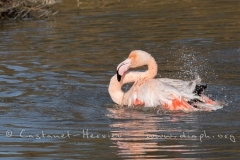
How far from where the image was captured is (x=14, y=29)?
14.9 m

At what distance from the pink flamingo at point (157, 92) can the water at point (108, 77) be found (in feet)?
0.47

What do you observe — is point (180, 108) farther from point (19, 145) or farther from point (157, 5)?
point (157, 5)

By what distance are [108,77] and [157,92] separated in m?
2.14

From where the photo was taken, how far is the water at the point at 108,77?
21.0 feet

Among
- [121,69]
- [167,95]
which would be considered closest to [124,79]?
[121,69]

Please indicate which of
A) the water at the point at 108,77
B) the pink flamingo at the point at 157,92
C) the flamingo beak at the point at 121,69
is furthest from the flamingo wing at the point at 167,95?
the flamingo beak at the point at 121,69

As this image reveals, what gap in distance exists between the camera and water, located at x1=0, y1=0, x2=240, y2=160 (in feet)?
21.0

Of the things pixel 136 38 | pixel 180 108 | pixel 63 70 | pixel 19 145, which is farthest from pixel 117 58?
pixel 19 145

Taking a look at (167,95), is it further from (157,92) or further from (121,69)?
(121,69)

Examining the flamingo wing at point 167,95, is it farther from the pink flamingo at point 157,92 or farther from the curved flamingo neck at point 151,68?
the curved flamingo neck at point 151,68

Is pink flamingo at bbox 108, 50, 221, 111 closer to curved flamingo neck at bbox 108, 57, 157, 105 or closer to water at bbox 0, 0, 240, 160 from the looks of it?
curved flamingo neck at bbox 108, 57, 157, 105

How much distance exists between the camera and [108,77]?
9867mm

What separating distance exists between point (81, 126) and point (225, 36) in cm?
634

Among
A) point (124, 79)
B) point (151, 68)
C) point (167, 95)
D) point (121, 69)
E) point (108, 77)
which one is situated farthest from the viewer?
point (108, 77)
